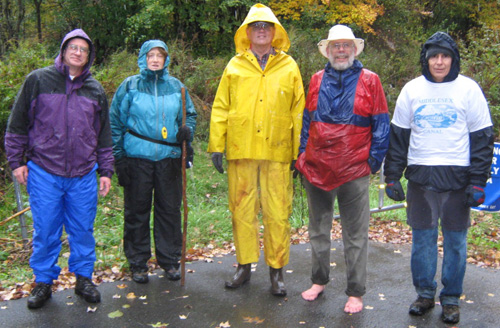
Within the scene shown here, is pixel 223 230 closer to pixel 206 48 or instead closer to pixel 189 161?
pixel 189 161

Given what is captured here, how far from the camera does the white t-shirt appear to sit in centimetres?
392

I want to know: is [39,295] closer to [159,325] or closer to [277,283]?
[159,325]

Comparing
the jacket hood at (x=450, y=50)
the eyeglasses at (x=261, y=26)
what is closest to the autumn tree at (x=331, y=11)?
the eyeglasses at (x=261, y=26)

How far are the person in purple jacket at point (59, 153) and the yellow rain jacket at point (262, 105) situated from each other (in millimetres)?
1167

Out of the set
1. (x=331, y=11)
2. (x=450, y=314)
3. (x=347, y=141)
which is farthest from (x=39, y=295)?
(x=331, y=11)

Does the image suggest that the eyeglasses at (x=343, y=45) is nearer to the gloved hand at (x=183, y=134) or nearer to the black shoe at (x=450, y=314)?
the gloved hand at (x=183, y=134)

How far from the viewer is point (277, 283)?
4.66 meters

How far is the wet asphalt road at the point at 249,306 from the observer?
4082 mm

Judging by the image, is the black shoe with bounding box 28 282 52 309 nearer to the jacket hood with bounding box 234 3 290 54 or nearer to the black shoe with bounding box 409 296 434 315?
the jacket hood with bounding box 234 3 290 54

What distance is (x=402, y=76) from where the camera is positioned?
1423 cm

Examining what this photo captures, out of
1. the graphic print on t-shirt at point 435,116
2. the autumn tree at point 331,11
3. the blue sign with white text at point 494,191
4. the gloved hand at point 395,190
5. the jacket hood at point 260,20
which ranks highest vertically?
the autumn tree at point 331,11

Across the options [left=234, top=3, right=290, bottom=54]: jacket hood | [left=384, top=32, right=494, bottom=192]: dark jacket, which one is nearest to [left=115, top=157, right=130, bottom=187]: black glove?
[left=234, top=3, right=290, bottom=54]: jacket hood

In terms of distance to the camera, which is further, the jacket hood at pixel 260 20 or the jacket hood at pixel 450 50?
the jacket hood at pixel 260 20

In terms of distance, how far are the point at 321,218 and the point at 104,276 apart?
94.0 inches
